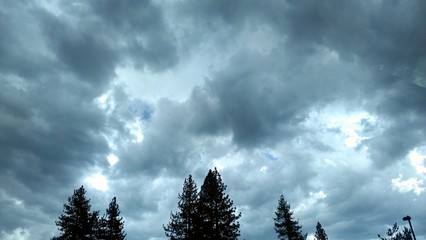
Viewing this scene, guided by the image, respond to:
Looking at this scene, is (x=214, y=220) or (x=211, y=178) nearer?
(x=214, y=220)

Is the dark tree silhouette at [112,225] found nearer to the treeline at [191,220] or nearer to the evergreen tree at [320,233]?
the treeline at [191,220]

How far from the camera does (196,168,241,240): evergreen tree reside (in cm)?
3294

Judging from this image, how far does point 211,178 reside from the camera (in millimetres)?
36188

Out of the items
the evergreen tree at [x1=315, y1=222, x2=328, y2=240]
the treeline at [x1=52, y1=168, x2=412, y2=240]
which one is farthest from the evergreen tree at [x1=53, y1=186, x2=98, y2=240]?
the evergreen tree at [x1=315, y1=222, x2=328, y2=240]

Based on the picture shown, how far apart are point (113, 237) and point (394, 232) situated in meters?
34.3

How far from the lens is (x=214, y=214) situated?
3406 cm

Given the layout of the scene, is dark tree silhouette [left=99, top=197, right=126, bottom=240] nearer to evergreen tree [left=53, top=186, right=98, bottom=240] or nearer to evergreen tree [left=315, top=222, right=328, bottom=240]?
evergreen tree [left=53, top=186, right=98, bottom=240]

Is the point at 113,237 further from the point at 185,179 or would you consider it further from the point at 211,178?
the point at 211,178

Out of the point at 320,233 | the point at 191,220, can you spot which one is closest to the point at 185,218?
the point at 191,220

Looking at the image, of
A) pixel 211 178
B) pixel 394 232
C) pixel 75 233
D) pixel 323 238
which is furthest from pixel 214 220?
pixel 323 238

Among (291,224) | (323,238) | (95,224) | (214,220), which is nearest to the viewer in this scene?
(214,220)

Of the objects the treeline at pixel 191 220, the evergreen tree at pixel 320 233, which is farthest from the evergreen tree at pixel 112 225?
the evergreen tree at pixel 320 233

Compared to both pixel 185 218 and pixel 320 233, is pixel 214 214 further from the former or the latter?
pixel 320 233

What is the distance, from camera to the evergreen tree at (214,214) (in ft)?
108
